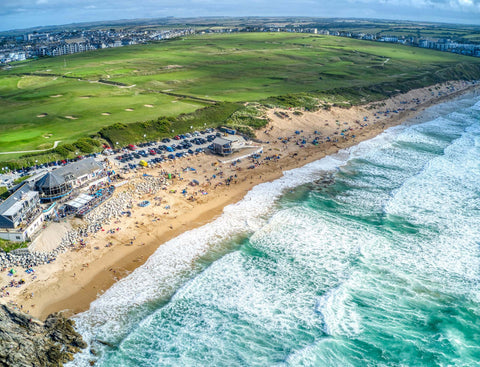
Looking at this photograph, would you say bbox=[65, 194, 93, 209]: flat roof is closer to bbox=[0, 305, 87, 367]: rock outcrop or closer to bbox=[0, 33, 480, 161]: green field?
bbox=[0, 305, 87, 367]: rock outcrop

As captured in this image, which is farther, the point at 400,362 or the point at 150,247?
the point at 150,247

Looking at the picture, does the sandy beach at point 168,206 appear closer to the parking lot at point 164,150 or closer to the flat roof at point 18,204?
the parking lot at point 164,150

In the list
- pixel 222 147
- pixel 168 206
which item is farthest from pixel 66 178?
pixel 222 147

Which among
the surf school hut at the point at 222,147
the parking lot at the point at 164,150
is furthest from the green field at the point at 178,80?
the surf school hut at the point at 222,147

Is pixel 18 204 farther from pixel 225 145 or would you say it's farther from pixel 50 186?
pixel 225 145

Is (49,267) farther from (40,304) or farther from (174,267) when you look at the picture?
(174,267)

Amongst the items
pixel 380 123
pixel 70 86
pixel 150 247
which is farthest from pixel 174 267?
pixel 70 86
